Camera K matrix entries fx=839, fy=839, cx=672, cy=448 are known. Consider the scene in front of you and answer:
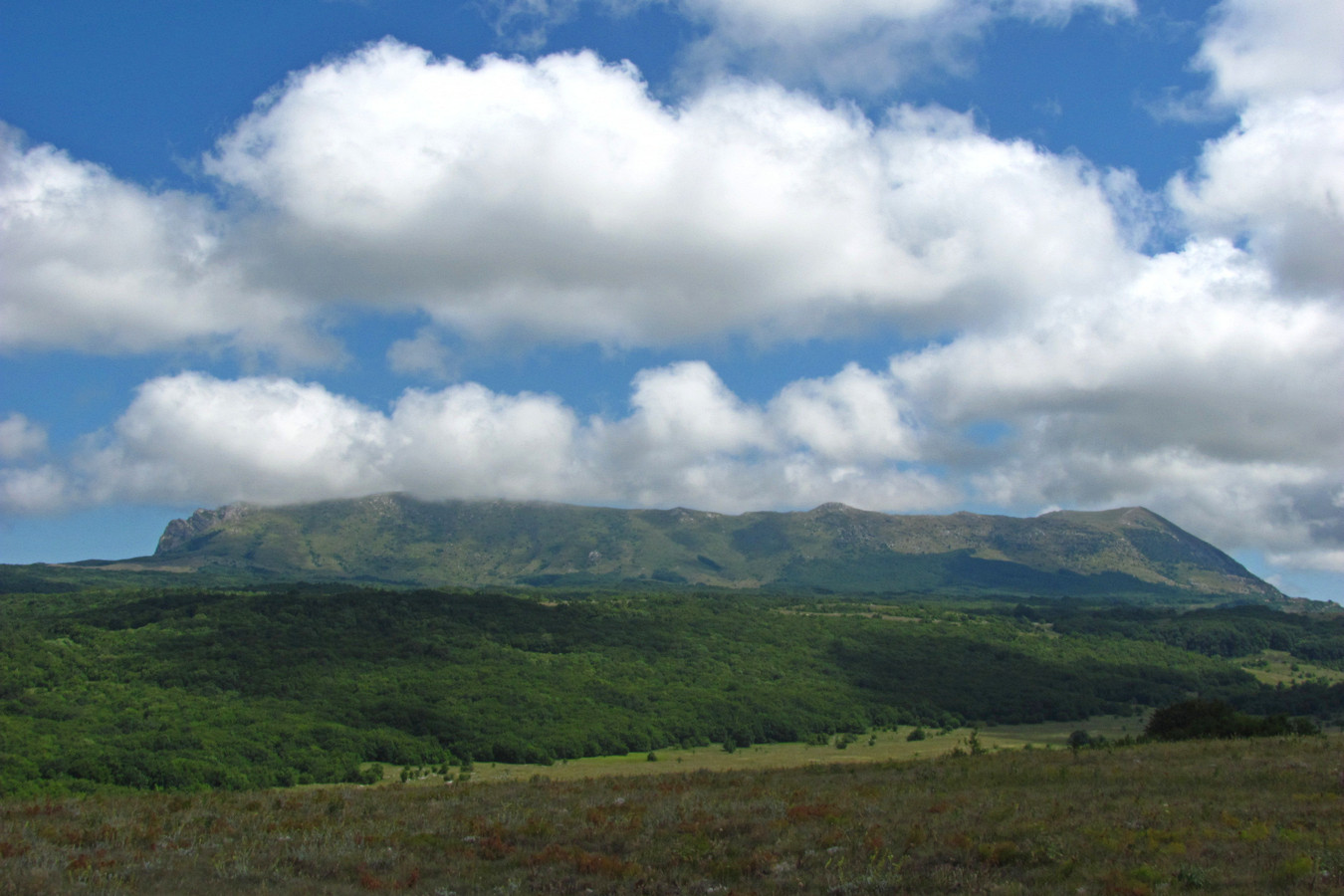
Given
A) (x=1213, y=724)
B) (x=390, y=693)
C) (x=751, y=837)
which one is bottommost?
(x=390, y=693)

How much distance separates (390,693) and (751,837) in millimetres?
125114

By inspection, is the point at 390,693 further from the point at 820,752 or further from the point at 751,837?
the point at 751,837

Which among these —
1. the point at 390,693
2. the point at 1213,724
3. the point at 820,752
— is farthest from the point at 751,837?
the point at 390,693

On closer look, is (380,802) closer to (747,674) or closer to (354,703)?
(354,703)

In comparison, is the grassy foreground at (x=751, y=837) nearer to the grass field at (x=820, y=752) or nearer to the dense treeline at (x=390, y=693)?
the grass field at (x=820, y=752)

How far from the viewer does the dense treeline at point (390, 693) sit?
98250mm

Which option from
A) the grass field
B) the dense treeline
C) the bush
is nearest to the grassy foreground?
the bush

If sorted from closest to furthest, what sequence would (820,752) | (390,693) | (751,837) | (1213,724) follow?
(751,837)
(1213,724)
(820,752)
(390,693)

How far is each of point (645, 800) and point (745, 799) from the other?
3.92m

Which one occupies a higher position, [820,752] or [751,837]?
[751,837]

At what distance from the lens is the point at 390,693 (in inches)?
5359

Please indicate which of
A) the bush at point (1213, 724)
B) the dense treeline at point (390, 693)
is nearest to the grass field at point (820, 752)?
the dense treeline at point (390, 693)

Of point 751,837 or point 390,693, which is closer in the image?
point 751,837

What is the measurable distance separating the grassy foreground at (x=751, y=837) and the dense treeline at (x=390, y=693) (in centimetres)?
6555
